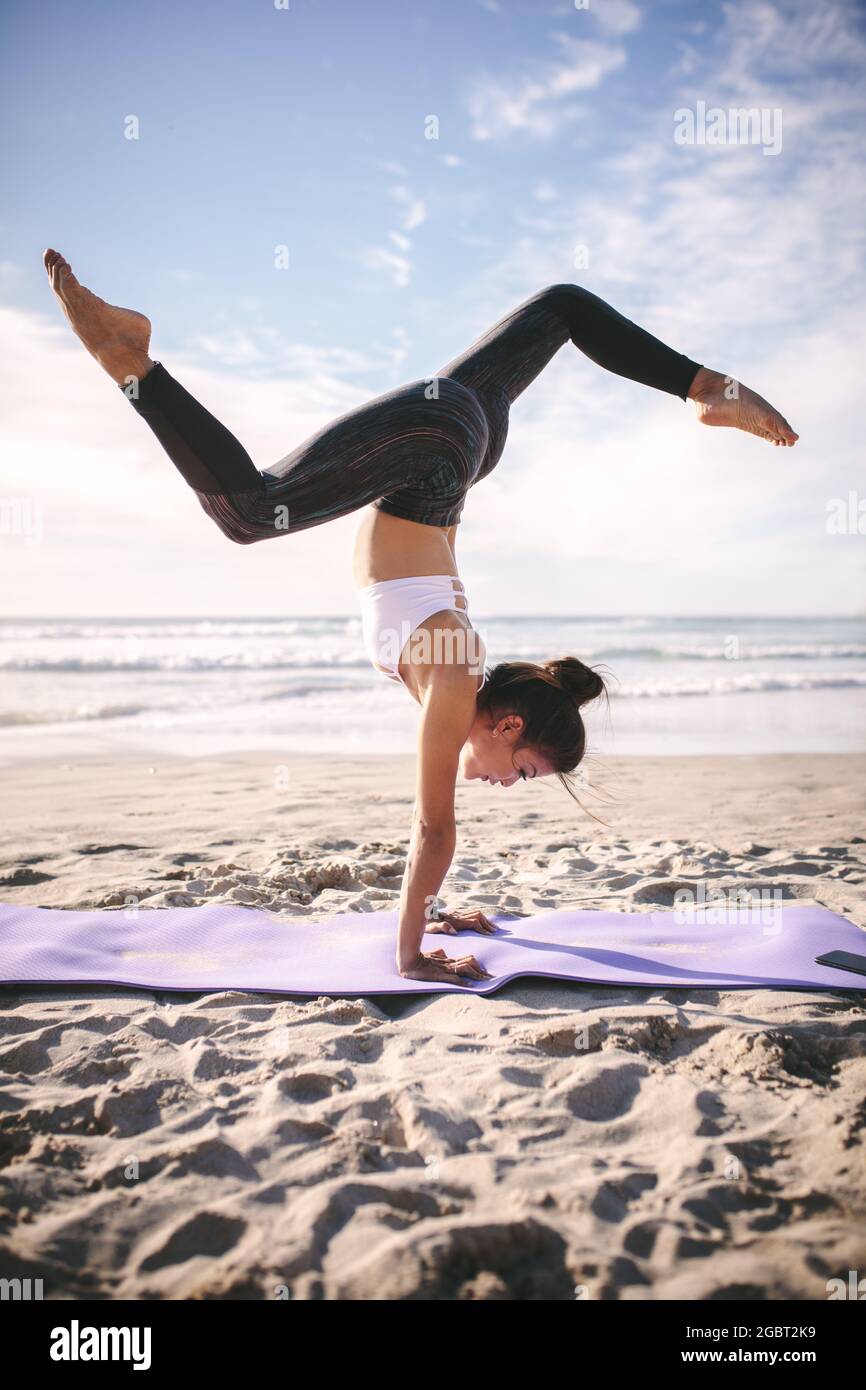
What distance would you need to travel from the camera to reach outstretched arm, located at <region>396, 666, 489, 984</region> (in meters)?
2.56

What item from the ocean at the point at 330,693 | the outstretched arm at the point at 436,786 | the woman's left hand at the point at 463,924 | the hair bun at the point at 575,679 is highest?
the ocean at the point at 330,693

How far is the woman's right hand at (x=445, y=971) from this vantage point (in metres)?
2.70

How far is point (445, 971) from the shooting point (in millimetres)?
2725

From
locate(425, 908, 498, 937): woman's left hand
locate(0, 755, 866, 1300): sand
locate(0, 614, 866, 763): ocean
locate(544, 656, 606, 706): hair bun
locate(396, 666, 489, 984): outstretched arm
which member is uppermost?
locate(0, 614, 866, 763): ocean

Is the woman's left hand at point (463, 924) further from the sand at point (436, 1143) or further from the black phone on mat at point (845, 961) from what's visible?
the black phone on mat at point (845, 961)

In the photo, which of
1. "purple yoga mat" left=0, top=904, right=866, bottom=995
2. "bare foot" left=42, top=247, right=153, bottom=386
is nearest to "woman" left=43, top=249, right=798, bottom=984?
"bare foot" left=42, top=247, right=153, bottom=386

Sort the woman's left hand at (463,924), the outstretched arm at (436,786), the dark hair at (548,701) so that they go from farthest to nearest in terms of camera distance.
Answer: the woman's left hand at (463,924), the dark hair at (548,701), the outstretched arm at (436,786)

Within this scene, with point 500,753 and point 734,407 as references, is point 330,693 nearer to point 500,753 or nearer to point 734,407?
point 500,753

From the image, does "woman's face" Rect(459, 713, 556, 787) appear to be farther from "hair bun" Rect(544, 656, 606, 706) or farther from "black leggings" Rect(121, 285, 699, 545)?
"black leggings" Rect(121, 285, 699, 545)

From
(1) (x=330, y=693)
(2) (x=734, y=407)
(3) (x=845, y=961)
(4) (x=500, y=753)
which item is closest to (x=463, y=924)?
(4) (x=500, y=753)

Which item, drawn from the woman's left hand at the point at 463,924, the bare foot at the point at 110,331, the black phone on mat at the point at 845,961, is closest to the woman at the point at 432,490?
the bare foot at the point at 110,331

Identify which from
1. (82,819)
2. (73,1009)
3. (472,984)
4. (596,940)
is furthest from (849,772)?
(73,1009)

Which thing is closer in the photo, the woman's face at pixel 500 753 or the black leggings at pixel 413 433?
the black leggings at pixel 413 433

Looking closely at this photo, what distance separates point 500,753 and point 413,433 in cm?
107
